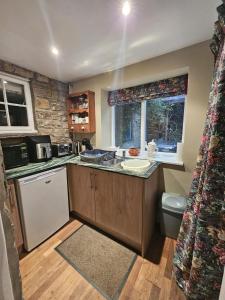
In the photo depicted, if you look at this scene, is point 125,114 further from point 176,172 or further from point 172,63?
point 176,172

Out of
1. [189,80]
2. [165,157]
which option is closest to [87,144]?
[165,157]

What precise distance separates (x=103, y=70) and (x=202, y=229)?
89.7 inches

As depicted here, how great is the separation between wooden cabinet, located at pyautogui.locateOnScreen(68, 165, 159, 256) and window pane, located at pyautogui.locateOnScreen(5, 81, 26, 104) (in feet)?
4.17

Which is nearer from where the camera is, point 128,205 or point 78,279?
point 78,279

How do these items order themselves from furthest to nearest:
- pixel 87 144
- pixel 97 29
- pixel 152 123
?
pixel 87 144
pixel 152 123
pixel 97 29

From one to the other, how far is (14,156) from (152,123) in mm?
2024

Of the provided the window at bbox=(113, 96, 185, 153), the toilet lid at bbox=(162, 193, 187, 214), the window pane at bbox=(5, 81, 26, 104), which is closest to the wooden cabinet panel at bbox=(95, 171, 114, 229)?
the toilet lid at bbox=(162, 193, 187, 214)

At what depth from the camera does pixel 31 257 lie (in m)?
1.56

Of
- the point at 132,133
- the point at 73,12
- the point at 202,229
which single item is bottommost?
the point at 202,229

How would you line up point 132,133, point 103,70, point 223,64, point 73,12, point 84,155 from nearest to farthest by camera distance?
1. point 223,64
2. point 73,12
3. point 84,155
4. point 103,70
5. point 132,133

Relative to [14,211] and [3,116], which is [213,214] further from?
[3,116]

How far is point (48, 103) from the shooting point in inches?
96.3

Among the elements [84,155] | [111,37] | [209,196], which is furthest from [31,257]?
[111,37]

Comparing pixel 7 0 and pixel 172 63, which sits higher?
pixel 7 0
